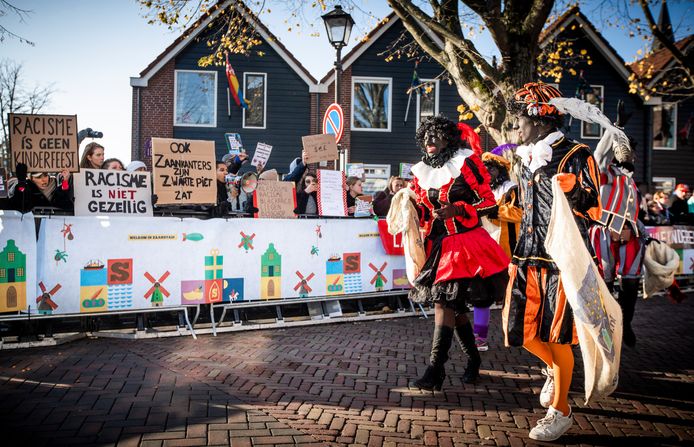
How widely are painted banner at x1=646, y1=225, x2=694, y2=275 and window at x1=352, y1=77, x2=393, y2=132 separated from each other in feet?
36.6

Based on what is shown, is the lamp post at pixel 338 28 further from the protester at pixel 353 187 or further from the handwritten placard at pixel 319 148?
the handwritten placard at pixel 319 148

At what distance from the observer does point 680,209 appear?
12.5 m

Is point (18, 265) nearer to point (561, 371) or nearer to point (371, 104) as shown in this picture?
point (561, 371)

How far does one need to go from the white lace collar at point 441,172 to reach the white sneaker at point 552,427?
1.86 metres

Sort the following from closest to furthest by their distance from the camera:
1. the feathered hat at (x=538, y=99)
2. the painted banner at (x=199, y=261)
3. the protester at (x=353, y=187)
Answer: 1. the feathered hat at (x=538, y=99)
2. the painted banner at (x=199, y=261)
3. the protester at (x=353, y=187)

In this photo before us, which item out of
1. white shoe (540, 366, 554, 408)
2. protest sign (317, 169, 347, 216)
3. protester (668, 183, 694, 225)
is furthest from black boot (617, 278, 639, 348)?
protester (668, 183, 694, 225)

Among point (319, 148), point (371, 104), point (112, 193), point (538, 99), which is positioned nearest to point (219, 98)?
point (371, 104)

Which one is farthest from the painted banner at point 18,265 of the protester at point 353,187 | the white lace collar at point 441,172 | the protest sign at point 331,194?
the protester at point 353,187

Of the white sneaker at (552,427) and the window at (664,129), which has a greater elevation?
the window at (664,129)

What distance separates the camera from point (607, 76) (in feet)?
73.8

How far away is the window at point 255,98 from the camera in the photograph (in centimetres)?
1995

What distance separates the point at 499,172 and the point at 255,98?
15177mm

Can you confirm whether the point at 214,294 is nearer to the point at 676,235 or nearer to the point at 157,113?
the point at 676,235

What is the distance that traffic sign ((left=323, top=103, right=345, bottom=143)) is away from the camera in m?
9.28
